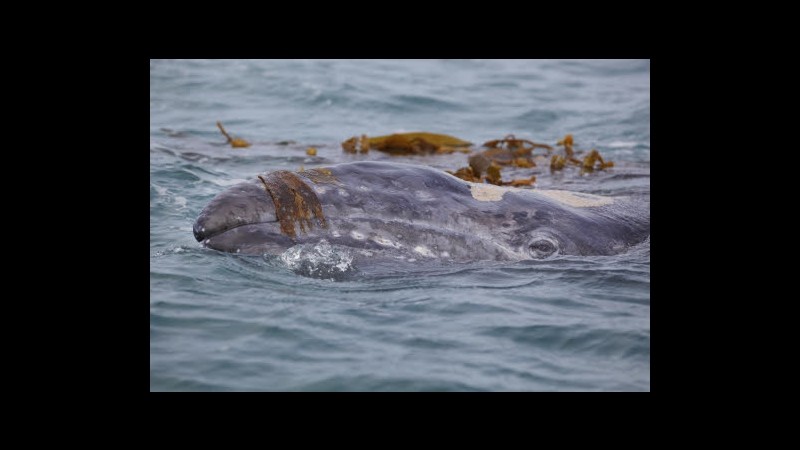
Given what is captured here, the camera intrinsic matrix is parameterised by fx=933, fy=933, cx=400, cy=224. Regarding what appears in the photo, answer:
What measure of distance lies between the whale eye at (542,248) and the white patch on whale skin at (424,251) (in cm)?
81

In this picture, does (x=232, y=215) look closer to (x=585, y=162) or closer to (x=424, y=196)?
(x=424, y=196)

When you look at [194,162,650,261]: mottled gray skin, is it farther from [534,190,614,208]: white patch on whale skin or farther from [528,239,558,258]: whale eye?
[534,190,614,208]: white patch on whale skin

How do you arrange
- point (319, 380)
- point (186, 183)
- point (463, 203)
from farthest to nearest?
point (186, 183) < point (463, 203) < point (319, 380)

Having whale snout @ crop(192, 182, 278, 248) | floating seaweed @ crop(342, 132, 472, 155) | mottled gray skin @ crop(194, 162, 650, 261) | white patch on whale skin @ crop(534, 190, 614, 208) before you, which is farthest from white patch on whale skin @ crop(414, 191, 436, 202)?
floating seaweed @ crop(342, 132, 472, 155)

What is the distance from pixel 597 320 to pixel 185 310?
2.59 m

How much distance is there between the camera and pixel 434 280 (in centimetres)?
641

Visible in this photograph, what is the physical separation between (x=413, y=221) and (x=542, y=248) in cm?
104

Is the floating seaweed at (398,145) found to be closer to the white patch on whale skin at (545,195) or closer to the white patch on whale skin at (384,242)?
the white patch on whale skin at (545,195)

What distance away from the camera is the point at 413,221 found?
669 centimetres

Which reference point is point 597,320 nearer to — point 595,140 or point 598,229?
point 598,229

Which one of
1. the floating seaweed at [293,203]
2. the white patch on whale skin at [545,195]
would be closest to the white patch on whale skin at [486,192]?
the white patch on whale skin at [545,195]

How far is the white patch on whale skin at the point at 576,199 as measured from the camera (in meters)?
7.70

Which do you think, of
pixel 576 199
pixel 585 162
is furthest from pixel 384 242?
pixel 585 162
